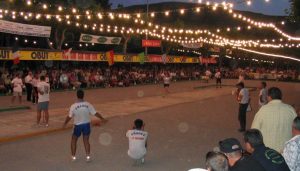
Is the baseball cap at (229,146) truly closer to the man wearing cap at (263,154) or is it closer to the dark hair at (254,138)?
the man wearing cap at (263,154)

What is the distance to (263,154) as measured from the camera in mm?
4453

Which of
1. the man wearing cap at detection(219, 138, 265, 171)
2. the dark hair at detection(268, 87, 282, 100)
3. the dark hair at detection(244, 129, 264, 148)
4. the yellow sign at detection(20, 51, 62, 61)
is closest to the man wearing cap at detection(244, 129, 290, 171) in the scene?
the dark hair at detection(244, 129, 264, 148)

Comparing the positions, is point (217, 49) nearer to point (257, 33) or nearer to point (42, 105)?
point (257, 33)

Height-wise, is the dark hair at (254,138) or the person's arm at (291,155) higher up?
the dark hair at (254,138)

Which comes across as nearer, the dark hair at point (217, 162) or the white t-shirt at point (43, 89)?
the dark hair at point (217, 162)

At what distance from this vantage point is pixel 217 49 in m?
59.8

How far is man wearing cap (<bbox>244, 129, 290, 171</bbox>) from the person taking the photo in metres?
4.32

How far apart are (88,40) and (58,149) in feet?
81.9

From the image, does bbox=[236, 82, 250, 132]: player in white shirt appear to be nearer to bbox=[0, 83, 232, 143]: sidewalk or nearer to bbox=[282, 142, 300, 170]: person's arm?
bbox=[0, 83, 232, 143]: sidewalk

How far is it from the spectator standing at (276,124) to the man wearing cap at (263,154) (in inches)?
74.4

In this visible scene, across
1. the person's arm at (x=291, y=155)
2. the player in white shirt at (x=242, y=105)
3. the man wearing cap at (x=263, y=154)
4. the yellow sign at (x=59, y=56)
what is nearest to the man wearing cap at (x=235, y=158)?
the man wearing cap at (x=263, y=154)

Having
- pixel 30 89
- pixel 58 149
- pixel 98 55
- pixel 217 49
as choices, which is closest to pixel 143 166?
pixel 58 149

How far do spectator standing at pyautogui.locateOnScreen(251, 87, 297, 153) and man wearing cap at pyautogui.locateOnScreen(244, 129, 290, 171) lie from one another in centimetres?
189

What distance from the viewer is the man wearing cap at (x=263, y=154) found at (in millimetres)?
4316
